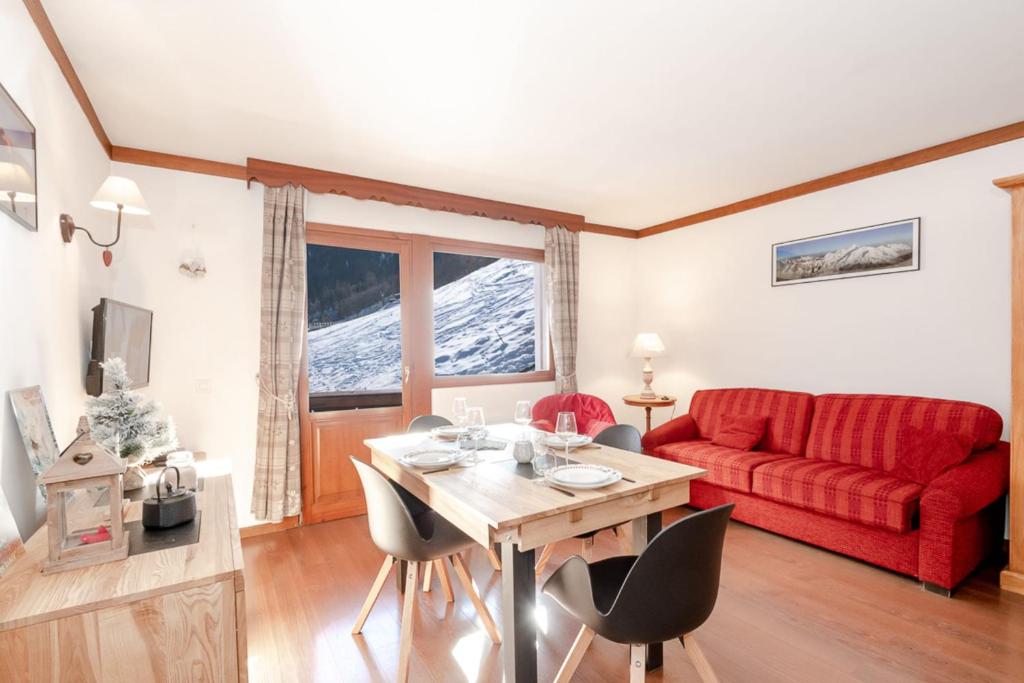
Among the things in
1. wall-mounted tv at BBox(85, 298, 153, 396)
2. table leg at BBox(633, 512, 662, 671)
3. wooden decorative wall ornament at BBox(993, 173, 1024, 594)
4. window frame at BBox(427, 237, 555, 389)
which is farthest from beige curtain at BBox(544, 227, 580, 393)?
wall-mounted tv at BBox(85, 298, 153, 396)

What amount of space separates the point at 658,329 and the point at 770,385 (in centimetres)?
134

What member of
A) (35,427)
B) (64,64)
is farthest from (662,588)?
(64,64)

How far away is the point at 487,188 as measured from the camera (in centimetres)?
406

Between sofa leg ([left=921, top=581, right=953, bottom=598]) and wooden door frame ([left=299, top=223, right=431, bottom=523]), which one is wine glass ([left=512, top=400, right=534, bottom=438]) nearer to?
wooden door frame ([left=299, top=223, right=431, bottom=523])

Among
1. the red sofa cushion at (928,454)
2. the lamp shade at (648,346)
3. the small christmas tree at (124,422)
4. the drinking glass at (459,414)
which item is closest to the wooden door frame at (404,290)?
the drinking glass at (459,414)

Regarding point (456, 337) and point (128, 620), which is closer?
point (128, 620)

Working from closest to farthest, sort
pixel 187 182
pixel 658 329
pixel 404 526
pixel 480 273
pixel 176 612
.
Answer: pixel 176 612, pixel 404 526, pixel 187 182, pixel 480 273, pixel 658 329

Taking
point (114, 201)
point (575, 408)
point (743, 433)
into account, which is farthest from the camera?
point (575, 408)

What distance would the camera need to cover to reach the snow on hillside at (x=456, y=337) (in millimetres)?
3887

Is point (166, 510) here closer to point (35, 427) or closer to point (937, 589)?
point (35, 427)

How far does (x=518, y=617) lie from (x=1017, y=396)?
287 centimetres

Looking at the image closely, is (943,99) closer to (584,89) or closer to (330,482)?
(584,89)

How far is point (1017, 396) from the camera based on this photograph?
2516 millimetres

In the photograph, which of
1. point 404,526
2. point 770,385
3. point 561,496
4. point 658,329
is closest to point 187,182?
point 404,526
